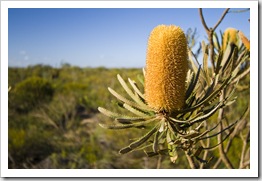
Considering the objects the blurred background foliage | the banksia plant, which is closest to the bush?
the blurred background foliage

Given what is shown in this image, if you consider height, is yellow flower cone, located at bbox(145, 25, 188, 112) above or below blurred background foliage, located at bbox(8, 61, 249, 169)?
above

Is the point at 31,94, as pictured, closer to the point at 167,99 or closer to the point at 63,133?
the point at 63,133

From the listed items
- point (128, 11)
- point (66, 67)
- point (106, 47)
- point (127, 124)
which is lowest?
point (127, 124)

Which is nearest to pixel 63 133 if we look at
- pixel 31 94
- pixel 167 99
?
pixel 31 94

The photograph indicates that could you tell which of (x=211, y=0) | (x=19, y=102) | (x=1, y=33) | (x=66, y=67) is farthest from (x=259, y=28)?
(x=66, y=67)

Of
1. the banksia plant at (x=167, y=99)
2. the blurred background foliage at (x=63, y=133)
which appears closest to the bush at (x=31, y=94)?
the blurred background foliage at (x=63, y=133)

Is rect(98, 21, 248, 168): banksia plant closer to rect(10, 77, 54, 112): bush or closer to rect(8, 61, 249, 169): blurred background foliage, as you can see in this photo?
rect(8, 61, 249, 169): blurred background foliage

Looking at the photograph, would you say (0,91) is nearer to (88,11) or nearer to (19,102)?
(88,11)

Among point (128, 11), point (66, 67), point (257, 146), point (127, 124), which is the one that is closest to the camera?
point (127, 124)
